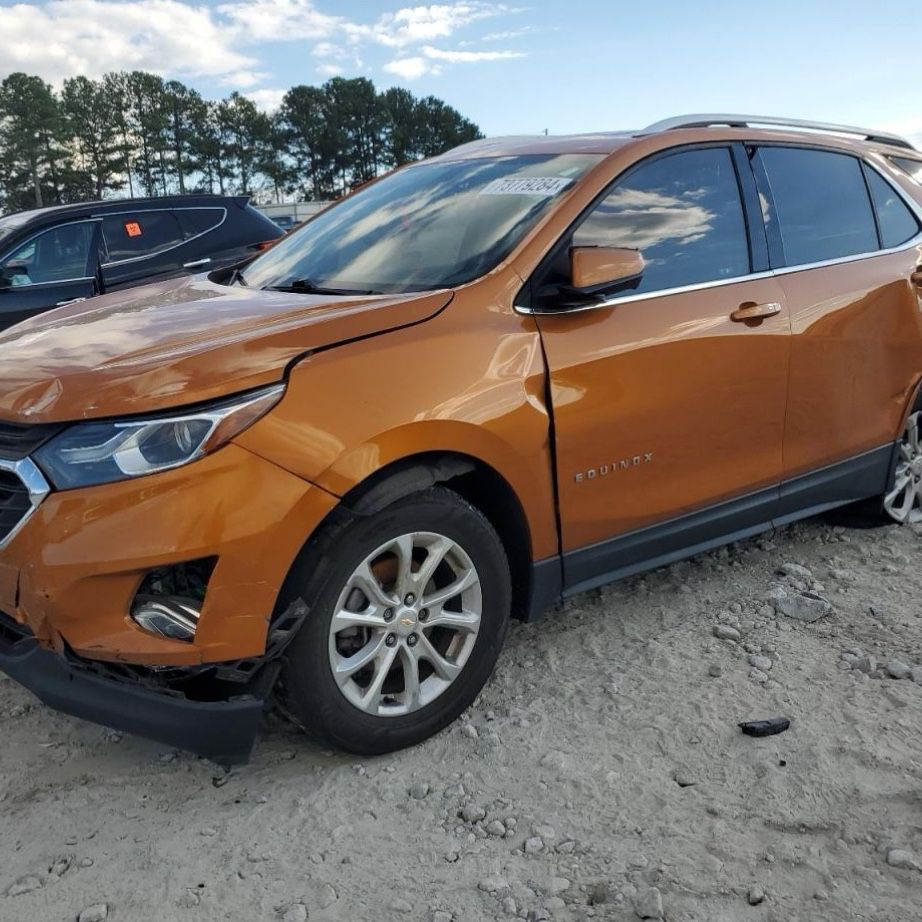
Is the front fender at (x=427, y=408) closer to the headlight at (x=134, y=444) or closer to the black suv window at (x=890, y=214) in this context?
the headlight at (x=134, y=444)

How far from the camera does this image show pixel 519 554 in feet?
9.59

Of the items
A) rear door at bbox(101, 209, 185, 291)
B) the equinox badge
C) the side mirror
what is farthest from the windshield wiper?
rear door at bbox(101, 209, 185, 291)

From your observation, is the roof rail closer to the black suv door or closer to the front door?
the front door

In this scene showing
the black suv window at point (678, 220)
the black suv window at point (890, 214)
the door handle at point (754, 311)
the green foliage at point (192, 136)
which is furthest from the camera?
the green foliage at point (192, 136)

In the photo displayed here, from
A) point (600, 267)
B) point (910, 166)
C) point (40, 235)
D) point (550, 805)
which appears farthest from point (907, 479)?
point (40, 235)

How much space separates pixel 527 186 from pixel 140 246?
18.3 ft

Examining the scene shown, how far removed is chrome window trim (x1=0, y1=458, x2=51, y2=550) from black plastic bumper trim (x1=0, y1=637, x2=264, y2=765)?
0.33 metres

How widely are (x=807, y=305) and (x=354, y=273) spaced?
5.76 feet

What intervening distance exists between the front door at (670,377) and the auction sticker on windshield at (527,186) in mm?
162

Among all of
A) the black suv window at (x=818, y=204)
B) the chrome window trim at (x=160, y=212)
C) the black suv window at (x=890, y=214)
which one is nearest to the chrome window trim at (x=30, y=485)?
the black suv window at (x=818, y=204)

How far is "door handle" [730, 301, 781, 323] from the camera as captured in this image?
131 inches

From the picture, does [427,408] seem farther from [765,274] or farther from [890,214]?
[890,214]

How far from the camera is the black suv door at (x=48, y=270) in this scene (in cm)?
714

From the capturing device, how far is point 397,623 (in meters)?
2.62
